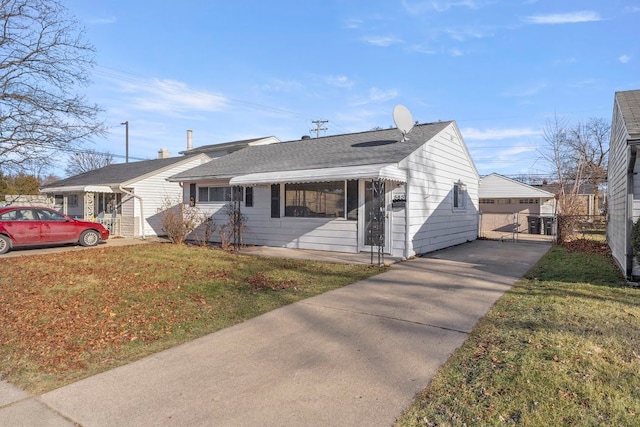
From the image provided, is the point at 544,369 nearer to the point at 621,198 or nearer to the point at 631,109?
the point at 631,109

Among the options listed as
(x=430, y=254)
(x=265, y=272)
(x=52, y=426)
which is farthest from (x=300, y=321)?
(x=430, y=254)

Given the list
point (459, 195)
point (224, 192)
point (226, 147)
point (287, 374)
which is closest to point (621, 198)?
point (459, 195)

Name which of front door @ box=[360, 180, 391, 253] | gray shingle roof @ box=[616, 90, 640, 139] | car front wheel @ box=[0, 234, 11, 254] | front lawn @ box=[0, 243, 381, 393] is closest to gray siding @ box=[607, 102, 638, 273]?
gray shingle roof @ box=[616, 90, 640, 139]

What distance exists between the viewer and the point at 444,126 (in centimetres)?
1284

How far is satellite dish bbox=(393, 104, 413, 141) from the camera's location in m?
11.6

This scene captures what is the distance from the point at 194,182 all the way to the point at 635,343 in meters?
14.6

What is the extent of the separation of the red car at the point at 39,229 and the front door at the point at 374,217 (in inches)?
408

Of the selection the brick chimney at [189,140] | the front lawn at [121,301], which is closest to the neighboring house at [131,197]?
the front lawn at [121,301]

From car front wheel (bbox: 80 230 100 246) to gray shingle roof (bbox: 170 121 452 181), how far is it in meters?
3.60

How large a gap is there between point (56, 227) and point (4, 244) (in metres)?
1.50

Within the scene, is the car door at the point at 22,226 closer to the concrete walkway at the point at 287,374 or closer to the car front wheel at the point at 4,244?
the car front wheel at the point at 4,244

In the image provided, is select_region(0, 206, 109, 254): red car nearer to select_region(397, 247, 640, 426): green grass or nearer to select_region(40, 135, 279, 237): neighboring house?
select_region(40, 135, 279, 237): neighboring house

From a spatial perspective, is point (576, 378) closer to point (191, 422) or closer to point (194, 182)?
point (191, 422)

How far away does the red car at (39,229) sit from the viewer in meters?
12.1
